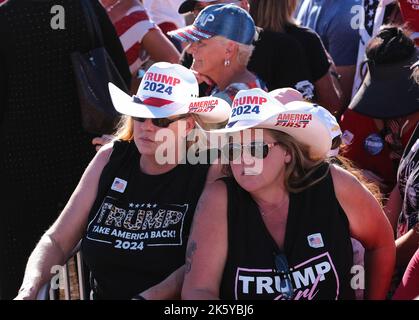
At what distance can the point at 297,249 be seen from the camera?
9.90ft

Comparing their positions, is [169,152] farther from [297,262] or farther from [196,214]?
[297,262]

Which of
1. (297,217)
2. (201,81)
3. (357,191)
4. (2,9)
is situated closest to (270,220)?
(297,217)

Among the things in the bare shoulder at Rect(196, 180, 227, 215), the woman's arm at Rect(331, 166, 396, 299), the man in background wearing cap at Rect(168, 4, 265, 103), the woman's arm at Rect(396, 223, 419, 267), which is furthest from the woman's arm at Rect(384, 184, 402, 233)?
the bare shoulder at Rect(196, 180, 227, 215)

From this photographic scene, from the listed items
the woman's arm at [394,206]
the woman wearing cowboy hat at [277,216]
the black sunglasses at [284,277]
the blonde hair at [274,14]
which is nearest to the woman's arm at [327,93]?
the blonde hair at [274,14]

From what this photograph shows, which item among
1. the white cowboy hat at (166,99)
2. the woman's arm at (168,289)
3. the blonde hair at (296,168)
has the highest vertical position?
the white cowboy hat at (166,99)

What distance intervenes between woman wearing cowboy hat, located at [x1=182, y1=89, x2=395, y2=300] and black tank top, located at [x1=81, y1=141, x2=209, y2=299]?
0.48 feet

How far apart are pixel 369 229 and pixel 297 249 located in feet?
1.06

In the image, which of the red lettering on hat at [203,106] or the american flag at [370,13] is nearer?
the red lettering on hat at [203,106]

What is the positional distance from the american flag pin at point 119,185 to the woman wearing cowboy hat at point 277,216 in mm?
385

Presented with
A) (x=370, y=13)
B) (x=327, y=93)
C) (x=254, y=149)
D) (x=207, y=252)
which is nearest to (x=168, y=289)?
(x=207, y=252)

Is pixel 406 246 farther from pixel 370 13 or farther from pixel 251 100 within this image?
pixel 370 13

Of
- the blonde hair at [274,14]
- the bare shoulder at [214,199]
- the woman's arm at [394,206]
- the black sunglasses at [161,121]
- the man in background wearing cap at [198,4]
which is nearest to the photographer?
the bare shoulder at [214,199]

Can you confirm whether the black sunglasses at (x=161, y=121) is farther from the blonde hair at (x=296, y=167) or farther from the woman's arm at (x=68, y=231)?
the blonde hair at (x=296, y=167)

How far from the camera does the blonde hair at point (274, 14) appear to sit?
183 inches
